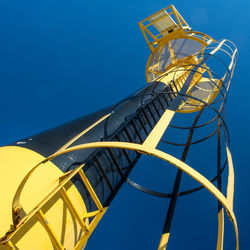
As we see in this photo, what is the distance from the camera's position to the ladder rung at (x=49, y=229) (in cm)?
202

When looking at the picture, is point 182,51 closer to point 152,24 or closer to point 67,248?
point 152,24

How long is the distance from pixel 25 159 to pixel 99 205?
1240mm

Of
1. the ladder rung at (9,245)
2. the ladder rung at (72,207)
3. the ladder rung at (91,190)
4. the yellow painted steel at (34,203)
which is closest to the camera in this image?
the ladder rung at (9,245)

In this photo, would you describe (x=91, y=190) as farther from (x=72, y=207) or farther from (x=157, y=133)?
(x=157, y=133)

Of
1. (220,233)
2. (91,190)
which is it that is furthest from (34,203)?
(220,233)

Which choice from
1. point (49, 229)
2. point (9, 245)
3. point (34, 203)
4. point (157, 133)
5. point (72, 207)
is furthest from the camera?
point (72, 207)

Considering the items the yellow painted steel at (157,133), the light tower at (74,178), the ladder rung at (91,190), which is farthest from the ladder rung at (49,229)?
the yellow painted steel at (157,133)

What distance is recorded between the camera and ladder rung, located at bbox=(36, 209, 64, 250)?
6.62ft

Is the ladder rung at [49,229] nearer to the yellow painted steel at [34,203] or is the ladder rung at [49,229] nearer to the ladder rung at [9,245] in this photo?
the yellow painted steel at [34,203]

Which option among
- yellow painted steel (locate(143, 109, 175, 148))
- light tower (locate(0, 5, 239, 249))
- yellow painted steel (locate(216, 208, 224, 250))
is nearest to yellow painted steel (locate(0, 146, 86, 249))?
light tower (locate(0, 5, 239, 249))

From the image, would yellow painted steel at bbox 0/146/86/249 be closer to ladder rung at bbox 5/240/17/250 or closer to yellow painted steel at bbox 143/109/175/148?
ladder rung at bbox 5/240/17/250

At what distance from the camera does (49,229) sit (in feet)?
6.76

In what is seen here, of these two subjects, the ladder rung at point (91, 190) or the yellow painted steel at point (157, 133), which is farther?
the ladder rung at point (91, 190)

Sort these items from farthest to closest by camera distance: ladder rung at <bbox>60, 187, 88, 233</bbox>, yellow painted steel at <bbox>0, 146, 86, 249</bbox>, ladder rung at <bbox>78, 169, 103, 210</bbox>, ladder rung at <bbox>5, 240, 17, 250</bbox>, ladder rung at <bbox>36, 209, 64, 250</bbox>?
1. ladder rung at <bbox>78, 169, 103, 210</bbox>
2. ladder rung at <bbox>60, 187, 88, 233</bbox>
3. ladder rung at <bbox>36, 209, 64, 250</bbox>
4. yellow painted steel at <bbox>0, 146, 86, 249</bbox>
5. ladder rung at <bbox>5, 240, 17, 250</bbox>
